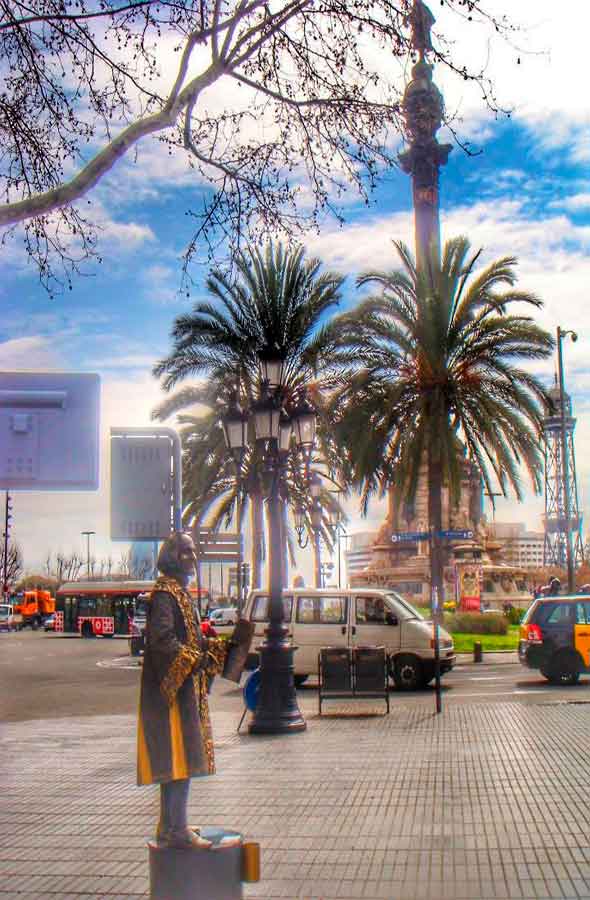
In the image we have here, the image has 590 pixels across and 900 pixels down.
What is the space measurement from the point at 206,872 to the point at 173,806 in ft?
1.65

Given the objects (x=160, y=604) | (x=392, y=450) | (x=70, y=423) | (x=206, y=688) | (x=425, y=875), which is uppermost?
(x=392, y=450)

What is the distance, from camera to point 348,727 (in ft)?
46.0

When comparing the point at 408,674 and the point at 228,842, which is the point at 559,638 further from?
the point at 228,842

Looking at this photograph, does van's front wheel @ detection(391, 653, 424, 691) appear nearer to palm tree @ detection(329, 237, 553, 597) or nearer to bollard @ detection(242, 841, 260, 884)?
palm tree @ detection(329, 237, 553, 597)

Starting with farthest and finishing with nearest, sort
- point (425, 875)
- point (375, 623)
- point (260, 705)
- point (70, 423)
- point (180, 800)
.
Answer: point (375, 623) < point (260, 705) < point (70, 423) < point (425, 875) < point (180, 800)

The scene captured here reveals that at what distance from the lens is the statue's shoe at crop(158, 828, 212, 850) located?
215 inches

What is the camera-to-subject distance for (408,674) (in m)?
20.1

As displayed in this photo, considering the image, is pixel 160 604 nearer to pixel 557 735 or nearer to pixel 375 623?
pixel 557 735

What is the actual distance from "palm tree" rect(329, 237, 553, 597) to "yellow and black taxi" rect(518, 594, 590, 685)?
6088 millimetres

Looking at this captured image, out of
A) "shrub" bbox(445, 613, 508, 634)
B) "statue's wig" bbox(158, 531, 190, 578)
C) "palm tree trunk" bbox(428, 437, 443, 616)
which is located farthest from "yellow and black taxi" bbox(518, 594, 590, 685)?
"shrub" bbox(445, 613, 508, 634)

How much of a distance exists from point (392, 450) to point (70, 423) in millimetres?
20764

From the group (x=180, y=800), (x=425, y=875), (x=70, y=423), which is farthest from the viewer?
(x=70, y=423)

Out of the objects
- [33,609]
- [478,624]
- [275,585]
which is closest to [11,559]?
[33,609]

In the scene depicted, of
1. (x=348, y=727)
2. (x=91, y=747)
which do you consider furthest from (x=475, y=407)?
(x=91, y=747)
